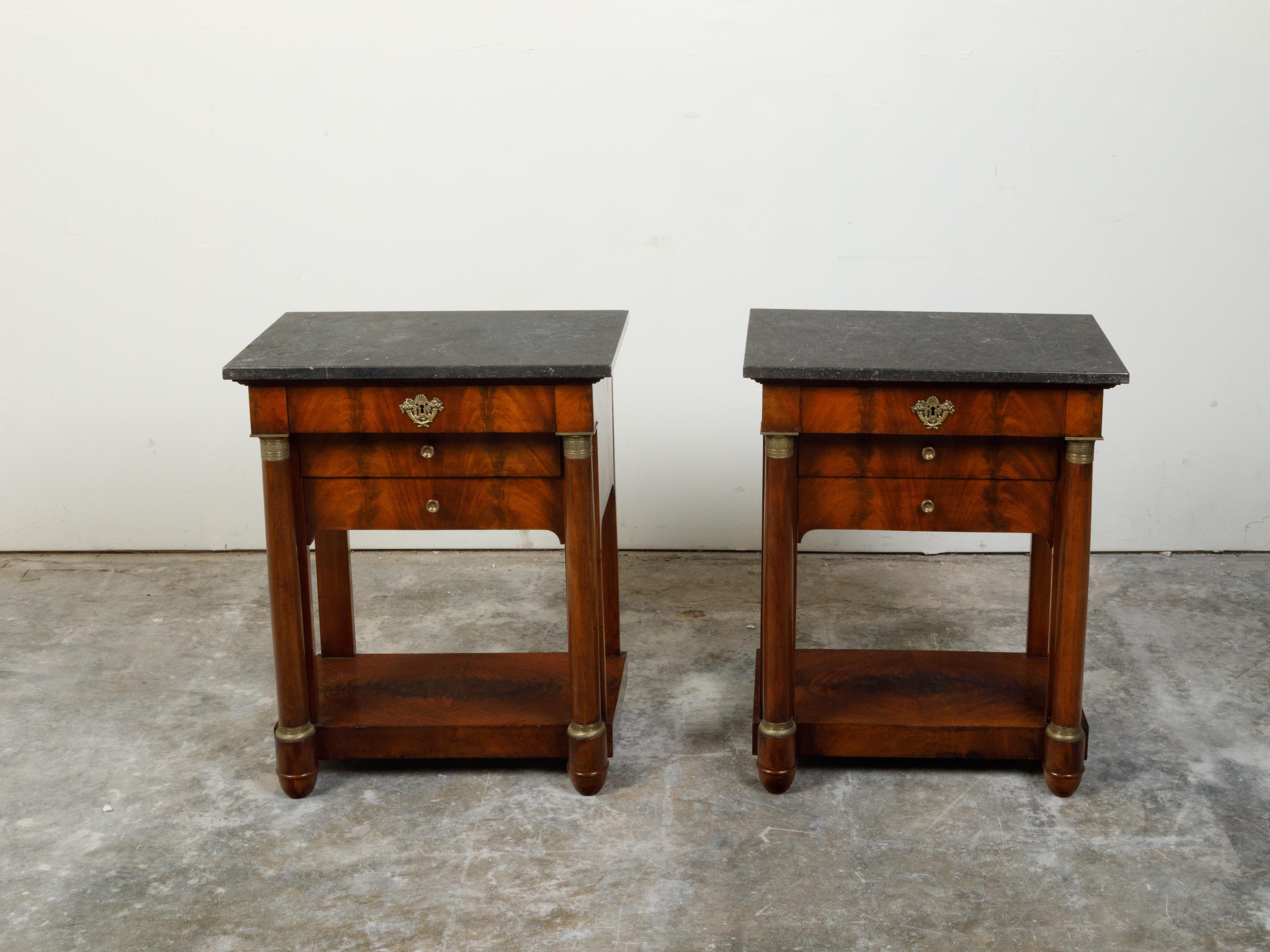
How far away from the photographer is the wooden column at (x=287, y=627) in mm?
2508

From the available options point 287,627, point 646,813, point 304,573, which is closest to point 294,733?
point 287,627

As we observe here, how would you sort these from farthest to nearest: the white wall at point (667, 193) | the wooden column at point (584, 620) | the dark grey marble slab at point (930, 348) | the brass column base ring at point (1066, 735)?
the white wall at point (667, 193), the brass column base ring at point (1066, 735), the wooden column at point (584, 620), the dark grey marble slab at point (930, 348)

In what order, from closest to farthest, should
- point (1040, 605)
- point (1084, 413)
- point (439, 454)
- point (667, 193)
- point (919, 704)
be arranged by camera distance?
point (1084, 413) → point (439, 454) → point (919, 704) → point (1040, 605) → point (667, 193)

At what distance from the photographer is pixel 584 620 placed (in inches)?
103

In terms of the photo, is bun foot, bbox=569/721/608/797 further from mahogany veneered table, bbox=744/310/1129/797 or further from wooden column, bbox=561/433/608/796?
mahogany veneered table, bbox=744/310/1129/797

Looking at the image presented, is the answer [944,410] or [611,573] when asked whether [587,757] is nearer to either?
[611,573]

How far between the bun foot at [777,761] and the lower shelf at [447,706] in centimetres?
34

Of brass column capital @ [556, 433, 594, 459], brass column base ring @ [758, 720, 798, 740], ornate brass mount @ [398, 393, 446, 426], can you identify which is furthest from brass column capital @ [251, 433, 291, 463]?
brass column base ring @ [758, 720, 798, 740]

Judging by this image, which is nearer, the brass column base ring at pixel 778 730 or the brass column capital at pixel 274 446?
the brass column capital at pixel 274 446

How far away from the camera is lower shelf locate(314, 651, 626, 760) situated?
2727mm

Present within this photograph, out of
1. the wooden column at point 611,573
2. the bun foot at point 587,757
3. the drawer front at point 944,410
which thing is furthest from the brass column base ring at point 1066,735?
the wooden column at point 611,573

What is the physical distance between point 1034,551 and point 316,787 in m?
1.70

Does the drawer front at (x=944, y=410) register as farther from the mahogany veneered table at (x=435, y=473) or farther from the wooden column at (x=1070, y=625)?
the mahogany veneered table at (x=435, y=473)

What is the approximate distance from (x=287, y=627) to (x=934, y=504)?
1293 mm
